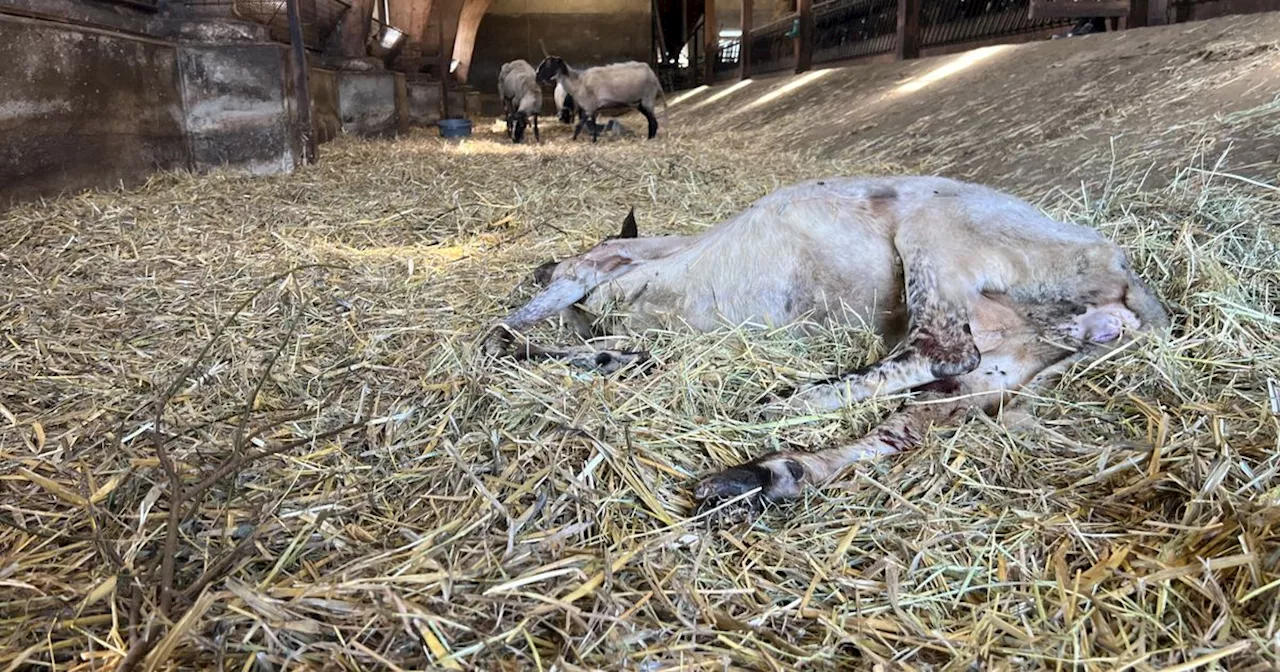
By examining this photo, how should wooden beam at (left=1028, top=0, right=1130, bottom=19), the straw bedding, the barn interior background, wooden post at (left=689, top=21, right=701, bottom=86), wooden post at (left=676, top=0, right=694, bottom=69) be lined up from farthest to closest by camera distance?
wooden post at (left=676, top=0, right=694, bottom=69) < wooden post at (left=689, top=21, right=701, bottom=86) < wooden beam at (left=1028, top=0, right=1130, bottom=19) < the barn interior background < the straw bedding

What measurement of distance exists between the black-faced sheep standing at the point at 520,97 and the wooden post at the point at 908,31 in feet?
18.9

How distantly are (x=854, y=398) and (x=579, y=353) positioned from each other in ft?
3.08

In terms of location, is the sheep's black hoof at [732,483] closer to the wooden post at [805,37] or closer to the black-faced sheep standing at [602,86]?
the black-faced sheep standing at [602,86]

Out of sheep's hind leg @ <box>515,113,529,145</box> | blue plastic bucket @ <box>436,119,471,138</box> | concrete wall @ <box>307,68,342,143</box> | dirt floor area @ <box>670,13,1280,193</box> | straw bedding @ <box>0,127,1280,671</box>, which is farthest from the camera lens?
blue plastic bucket @ <box>436,119,471,138</box>

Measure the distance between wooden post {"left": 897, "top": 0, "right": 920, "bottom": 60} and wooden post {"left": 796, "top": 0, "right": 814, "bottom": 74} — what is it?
3897mm

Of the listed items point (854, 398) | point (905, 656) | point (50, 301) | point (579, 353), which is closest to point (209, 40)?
point (50, 301)

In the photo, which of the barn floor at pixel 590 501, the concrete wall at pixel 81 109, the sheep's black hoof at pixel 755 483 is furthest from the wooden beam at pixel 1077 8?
the concrete wall at pixel 81 109

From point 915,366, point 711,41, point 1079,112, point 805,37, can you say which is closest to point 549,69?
point 805,37

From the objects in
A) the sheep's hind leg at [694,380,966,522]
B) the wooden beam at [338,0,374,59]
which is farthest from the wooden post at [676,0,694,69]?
the sheep's hind leg at [694,380,966,522]

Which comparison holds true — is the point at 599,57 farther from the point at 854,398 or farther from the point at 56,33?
the point at 854,398

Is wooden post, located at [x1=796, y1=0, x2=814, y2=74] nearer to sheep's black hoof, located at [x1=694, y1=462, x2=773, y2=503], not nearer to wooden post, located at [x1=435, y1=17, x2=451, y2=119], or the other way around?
wooden post, located at [x1=435, y1=17, x2=451, y2=119]

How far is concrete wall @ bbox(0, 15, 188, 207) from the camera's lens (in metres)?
4.61

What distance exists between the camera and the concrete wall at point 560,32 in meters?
23.3

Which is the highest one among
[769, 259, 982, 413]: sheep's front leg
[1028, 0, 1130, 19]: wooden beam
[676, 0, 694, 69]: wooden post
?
[676, 0, 694, 69]: wooden post
